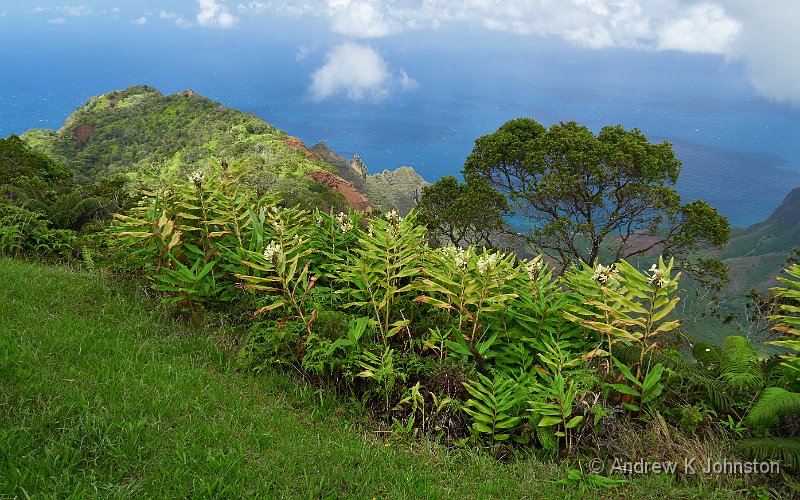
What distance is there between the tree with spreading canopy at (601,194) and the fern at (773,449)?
14019mm

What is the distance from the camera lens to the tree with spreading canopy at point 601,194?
57.8ft

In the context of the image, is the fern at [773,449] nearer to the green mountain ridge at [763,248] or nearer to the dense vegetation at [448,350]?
the dense vegetation at [448,350]

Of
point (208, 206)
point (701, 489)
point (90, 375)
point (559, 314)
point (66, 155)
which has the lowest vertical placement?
point (701, 489)

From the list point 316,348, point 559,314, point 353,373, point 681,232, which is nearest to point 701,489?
point 559,314

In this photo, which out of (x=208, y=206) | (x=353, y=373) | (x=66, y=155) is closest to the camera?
(x=353, y=373)

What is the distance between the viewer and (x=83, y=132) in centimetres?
4872

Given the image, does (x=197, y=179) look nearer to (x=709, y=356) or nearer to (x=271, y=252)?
(x=271, y=252)

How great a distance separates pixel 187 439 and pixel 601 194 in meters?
18.5

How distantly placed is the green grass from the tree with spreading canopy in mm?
14573

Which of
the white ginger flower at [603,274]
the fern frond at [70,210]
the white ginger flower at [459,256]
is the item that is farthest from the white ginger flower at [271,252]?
the fern frond at [70,210]

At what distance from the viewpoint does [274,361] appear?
3795 mm

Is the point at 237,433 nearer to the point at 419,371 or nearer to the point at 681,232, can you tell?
the point at 419,371

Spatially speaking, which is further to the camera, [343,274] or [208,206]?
[208,206]

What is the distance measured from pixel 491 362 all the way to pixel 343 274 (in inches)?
49.4
